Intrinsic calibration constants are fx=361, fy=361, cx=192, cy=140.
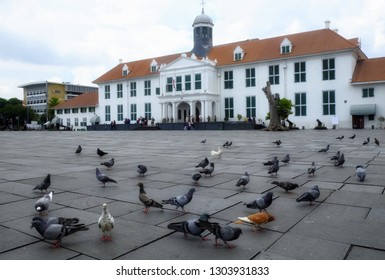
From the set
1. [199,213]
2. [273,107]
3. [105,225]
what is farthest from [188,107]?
[105,225]

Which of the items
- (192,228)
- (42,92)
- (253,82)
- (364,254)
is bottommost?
(364,254)

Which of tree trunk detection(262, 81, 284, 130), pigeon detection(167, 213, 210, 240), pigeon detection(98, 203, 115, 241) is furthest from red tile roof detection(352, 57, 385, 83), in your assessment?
pigeon detection(98, 203, 115, 241)

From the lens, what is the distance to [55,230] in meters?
3.39

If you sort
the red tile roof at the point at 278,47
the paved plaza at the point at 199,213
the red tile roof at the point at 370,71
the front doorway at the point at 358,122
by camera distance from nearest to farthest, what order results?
the paved plaza at the point at 199,213, the red tile roof at the point at 370,71, the front doorway at the point at 358,122, the red tile roof at the point at 278,47

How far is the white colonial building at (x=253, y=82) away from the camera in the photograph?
41875 millimetres

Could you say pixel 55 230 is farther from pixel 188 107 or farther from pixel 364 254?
pixel 188 107

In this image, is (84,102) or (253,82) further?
(84,102)

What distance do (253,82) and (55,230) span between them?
47020 mm

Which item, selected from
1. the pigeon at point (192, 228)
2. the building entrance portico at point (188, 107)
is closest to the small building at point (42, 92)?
the building entrance portico at point (188, 107)

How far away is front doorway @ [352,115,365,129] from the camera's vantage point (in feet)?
135

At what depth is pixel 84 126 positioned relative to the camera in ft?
224

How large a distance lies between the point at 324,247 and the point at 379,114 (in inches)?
1651

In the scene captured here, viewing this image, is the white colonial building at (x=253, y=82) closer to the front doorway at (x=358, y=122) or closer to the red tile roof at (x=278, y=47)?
the front doorway at (x=358, y=122)
